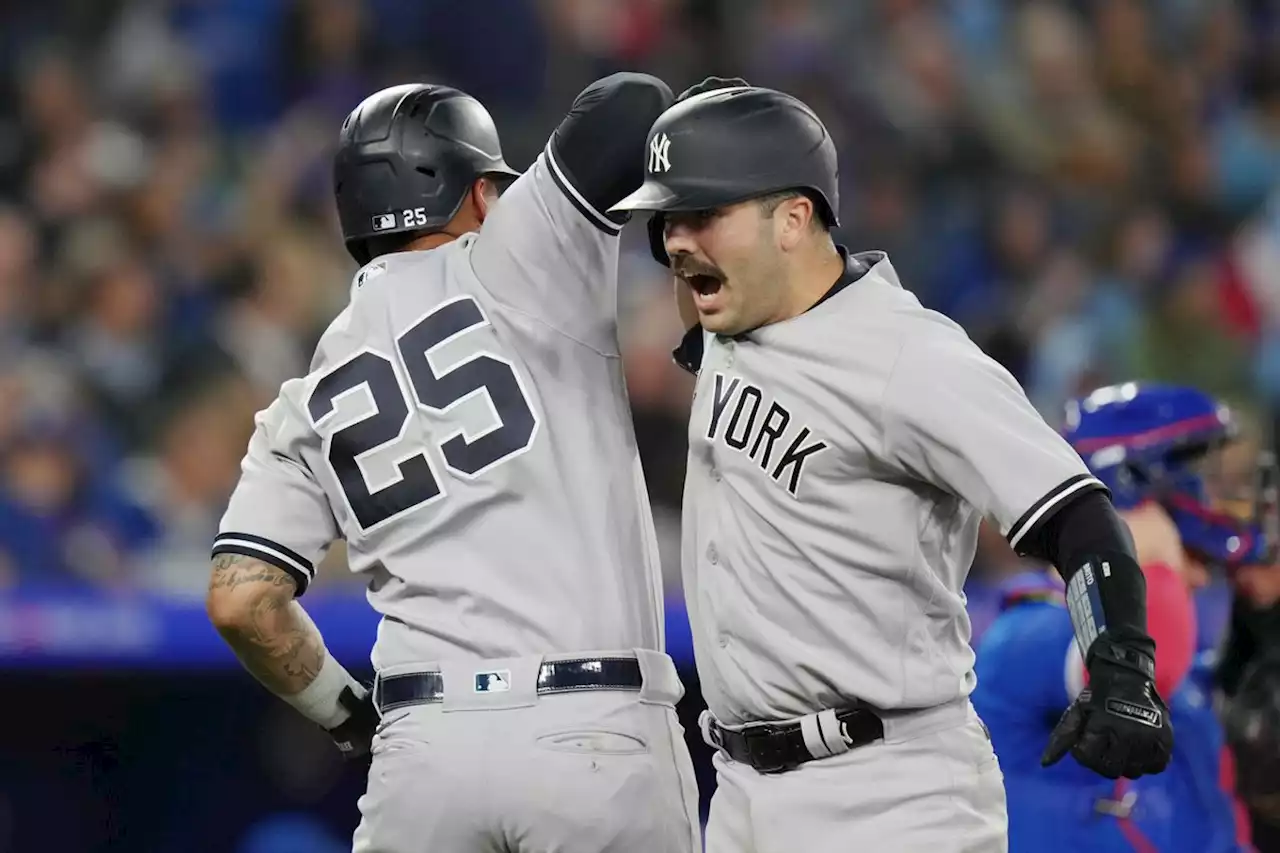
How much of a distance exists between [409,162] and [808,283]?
0.93 metres

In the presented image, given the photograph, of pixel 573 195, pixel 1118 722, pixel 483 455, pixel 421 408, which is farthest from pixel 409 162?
→ pixel 1118 722

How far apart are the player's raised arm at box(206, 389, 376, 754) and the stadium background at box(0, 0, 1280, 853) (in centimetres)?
145

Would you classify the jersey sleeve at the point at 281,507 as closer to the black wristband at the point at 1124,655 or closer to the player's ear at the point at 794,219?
the player's ear at the point at 794,219

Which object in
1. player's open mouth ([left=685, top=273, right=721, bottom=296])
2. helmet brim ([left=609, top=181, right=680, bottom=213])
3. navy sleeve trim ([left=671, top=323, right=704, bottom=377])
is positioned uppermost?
helmet brim ([left=609, top=181, right=680, bottom=213])

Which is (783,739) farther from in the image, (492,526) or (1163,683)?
(1163,683)

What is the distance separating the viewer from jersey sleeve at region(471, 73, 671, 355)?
10.6 feet

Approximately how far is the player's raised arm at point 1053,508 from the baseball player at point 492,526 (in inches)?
26.4

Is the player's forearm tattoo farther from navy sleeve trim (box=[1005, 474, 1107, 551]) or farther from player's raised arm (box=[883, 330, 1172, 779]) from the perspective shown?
navy sleeve trim (box=[1005, 474, 1107, 551])

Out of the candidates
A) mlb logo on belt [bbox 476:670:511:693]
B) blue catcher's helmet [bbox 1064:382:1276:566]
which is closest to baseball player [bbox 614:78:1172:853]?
mlb logo on belt [bbox 476:670:511:693]

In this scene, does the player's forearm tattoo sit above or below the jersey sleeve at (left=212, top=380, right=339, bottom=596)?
below

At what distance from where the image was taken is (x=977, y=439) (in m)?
2.68

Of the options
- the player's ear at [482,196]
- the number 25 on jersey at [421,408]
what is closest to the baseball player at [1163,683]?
the number 25 on jersey at [421,408]

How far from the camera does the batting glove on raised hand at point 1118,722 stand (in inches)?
97.8

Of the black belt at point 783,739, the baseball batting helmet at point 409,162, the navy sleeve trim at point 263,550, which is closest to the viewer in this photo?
the black belt at point 783,739
